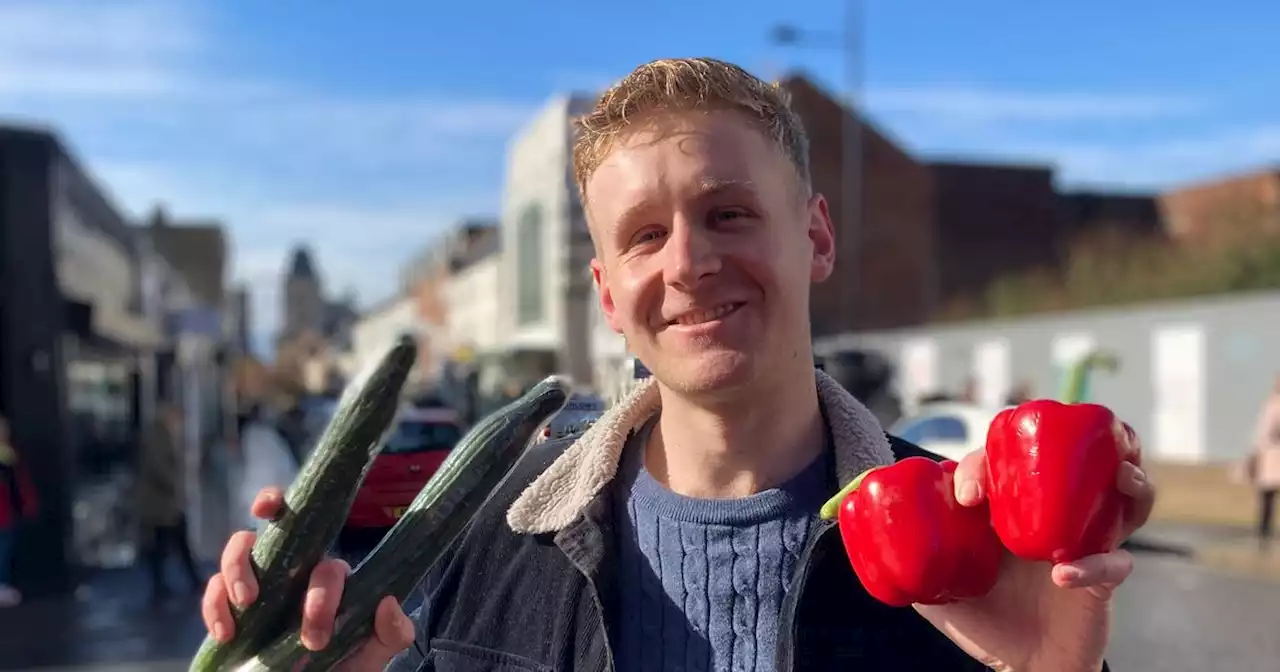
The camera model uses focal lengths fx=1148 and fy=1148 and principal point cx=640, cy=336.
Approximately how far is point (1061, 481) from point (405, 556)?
0.84m

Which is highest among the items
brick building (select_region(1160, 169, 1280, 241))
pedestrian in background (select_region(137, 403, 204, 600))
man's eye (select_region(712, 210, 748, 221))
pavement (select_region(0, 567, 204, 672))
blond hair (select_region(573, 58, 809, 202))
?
brick building (select_region(1160, 169, 1280, 241))

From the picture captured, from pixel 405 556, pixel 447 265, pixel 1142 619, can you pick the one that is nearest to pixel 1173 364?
pixel 1142 619

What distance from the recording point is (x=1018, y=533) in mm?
1369

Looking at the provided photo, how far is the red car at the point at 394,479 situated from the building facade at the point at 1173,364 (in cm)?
1509

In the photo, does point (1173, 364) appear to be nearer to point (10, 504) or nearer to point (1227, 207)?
point (1227, 207)

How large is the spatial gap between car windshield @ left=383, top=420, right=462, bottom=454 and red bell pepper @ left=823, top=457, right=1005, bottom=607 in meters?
1.29

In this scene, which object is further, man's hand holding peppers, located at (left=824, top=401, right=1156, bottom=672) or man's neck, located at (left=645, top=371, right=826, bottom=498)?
man's neck, located at (left=645, top=371, right=826, bottom=498)

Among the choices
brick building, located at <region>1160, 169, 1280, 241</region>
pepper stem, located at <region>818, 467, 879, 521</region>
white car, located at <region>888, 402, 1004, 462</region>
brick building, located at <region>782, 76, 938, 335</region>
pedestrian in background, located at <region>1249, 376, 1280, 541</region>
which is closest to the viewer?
pepper stem, located at <region>818, 467, 879, 521</region>

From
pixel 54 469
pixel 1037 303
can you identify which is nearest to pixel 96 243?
pixel 54 469

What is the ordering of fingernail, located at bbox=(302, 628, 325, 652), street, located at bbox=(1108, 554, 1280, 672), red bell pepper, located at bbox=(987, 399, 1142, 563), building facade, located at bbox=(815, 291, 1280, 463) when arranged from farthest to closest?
building facade, located at bbox=(815, 291, 1280, 463) → street, located at bbox=(1108, 554, 1280, 672) → fingernail, located at bbox=(302, 628, 325, 652) → red bell pepper, located at bbox=(987, 399, 1142, 563)

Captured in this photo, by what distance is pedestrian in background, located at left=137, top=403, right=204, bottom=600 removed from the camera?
1090 centimetres

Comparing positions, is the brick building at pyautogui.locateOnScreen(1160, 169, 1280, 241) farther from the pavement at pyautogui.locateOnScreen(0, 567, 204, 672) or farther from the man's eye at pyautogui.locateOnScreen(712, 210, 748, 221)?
the man's eye at pyautogui.locateOnScreen(712, 210, 748, 221)

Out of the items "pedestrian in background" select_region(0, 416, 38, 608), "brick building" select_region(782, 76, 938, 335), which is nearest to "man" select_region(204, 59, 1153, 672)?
"pedestrian in background" select_region(0, 416, 38, 608)

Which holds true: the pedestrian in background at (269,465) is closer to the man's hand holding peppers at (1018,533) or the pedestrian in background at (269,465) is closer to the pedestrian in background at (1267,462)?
the man's hand holding peppers at (1018,533)
